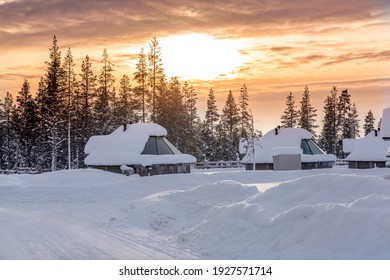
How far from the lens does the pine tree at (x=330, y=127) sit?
6669 centimetres

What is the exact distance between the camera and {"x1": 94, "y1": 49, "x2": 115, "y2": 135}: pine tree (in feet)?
173

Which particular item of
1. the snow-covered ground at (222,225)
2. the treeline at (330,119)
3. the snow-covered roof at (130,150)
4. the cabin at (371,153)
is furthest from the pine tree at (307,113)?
the snow-covered ground at (222,225)

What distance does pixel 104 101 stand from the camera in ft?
181

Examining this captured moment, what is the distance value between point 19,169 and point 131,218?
32523 mm

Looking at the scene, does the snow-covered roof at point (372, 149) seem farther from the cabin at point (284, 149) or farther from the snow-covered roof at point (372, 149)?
the cabin at point (284, 149)

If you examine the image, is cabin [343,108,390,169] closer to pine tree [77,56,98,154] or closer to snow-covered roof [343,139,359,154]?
snow-covered roof [343,139,359,154]

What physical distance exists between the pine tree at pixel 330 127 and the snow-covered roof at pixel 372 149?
58.7ft

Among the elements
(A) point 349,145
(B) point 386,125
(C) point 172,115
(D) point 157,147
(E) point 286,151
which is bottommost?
(E) point 286,151

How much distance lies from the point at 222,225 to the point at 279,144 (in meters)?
34.4

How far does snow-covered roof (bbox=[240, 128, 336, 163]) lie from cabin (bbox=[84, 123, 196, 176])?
9.25 metres

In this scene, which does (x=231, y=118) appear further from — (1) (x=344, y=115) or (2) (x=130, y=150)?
(2) (x=130, y=150)

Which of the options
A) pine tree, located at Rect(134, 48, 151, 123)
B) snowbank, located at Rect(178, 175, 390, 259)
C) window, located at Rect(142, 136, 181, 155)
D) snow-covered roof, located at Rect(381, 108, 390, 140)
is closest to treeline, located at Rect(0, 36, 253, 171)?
pine tree, located at Rect(134, 48, 151, 123)

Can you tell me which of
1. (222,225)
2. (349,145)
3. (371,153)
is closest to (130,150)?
(371,153)
